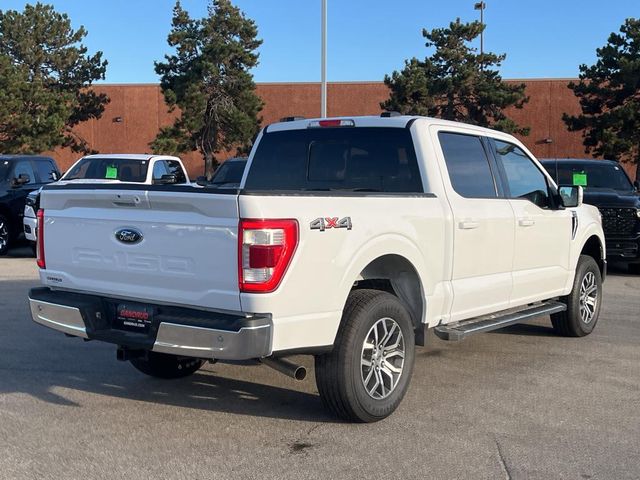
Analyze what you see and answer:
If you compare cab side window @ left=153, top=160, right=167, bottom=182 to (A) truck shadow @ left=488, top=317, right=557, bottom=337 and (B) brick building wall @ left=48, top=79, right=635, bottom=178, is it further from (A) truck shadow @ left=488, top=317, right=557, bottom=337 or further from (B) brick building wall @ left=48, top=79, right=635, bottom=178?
(B) brick building wall @ left=48, top=79, right=635, bottom=178

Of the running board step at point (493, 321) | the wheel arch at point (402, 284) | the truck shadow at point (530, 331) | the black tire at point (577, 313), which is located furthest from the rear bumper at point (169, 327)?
the truck shadow at point (530, 331)

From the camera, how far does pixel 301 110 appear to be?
129 ft

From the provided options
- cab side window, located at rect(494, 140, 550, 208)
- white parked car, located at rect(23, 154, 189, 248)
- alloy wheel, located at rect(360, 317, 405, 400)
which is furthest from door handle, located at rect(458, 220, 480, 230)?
white parked car, located at rect(23, 154, 189, 248)

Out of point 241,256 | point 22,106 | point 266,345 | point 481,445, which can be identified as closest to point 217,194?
point 241,256

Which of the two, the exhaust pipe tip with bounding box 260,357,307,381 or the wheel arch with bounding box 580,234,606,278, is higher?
the wheel arch with bounding box 580,234,606,278

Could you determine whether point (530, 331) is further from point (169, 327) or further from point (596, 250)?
point (169, 327)

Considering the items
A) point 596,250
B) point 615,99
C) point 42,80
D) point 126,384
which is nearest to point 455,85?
point 615,99

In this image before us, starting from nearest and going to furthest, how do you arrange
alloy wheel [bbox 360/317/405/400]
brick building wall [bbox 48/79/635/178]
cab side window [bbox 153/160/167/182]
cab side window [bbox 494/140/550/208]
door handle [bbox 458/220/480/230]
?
alloy wheel [bbox 360/317/405/400] → door handle [bbox 458/220/480/230] → cab side window [bbox 494/140/550/208] → cab side window [bbox 153/160/167/182] → brick building wall [bbox 48/79/635/178]

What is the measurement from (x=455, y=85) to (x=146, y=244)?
1101 inches

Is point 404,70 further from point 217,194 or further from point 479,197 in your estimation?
point 217,194

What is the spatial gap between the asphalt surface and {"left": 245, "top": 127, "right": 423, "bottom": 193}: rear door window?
159 centimetres

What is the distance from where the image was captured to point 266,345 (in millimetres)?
4250

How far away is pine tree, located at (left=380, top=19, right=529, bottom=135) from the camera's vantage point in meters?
30.8

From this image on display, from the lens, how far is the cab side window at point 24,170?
15.9 meters
